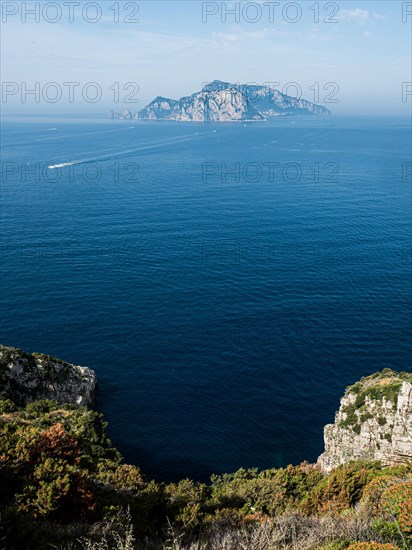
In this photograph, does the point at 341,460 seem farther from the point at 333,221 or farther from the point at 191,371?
the point at 333,221

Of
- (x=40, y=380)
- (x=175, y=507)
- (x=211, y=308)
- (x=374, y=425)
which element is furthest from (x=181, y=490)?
(x=211, y=308)

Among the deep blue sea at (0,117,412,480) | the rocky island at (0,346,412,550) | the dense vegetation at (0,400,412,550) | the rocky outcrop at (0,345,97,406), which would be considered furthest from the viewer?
the deep blue sea at (0,117,412,480)

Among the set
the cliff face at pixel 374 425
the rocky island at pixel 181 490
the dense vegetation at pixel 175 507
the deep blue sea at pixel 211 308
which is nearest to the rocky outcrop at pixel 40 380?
the rocky island at pixel 181 490

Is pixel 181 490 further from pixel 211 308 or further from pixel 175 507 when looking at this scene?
pixel 211 308

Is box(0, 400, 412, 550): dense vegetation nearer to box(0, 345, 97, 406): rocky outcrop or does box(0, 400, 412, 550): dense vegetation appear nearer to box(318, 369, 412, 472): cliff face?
box(318, 369, 412, 472): cliff face

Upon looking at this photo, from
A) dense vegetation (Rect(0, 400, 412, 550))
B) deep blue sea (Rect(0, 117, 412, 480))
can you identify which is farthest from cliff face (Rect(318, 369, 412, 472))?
deep blue sea (Rect(0, 117, 412, 480))

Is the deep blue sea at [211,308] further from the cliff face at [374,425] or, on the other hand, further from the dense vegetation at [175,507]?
the dense vegetation at [175,507]
